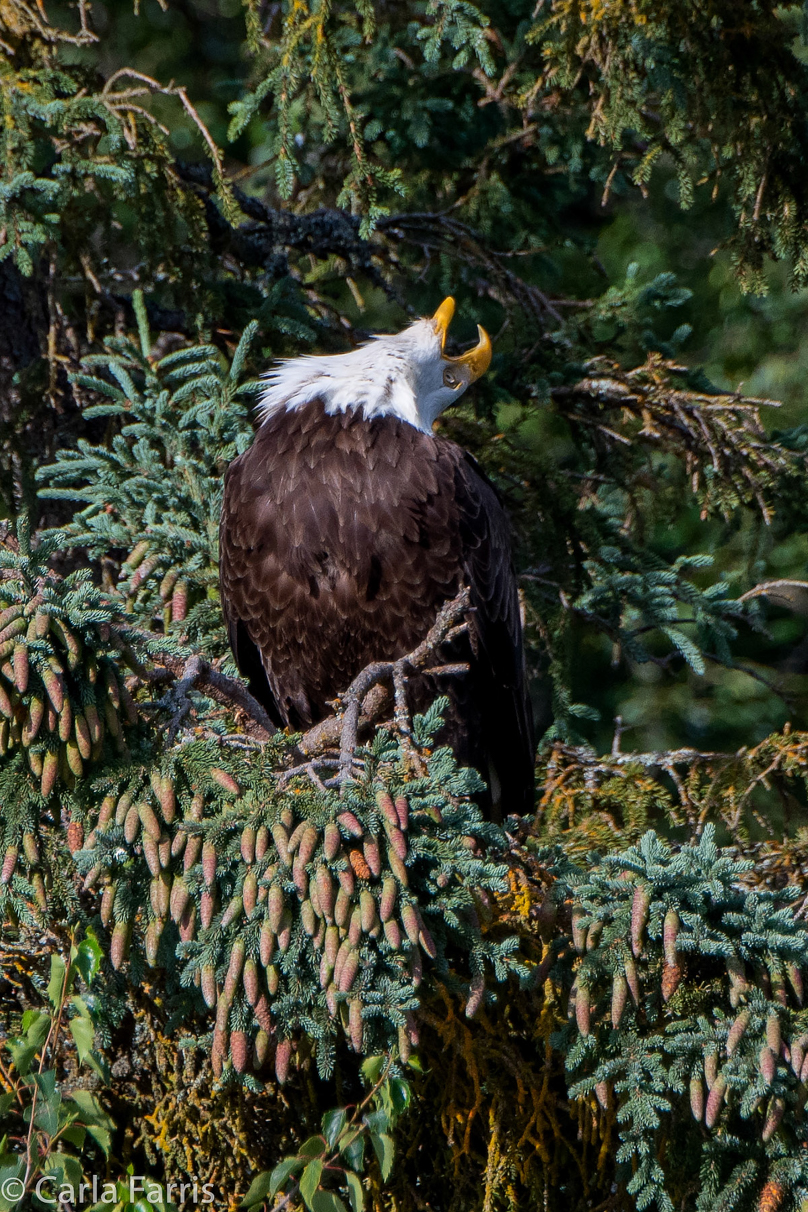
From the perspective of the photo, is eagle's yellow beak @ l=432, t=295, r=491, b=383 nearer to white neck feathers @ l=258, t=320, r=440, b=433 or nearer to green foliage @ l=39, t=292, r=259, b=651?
white neck feathers @ l=258, t=320, r=440, b=433

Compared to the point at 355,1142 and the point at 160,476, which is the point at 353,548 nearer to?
the point at 160,476

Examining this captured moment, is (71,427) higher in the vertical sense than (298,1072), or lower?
higher

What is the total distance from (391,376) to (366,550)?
683 millimetres

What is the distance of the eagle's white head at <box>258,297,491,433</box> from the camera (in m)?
3.62

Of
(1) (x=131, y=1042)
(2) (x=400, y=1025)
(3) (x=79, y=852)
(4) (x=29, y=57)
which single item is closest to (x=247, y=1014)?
(2) (x=400, y=1025)

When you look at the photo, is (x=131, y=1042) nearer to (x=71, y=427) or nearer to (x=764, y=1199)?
(x=764, y=1199)

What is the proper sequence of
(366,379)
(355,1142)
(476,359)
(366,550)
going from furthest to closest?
(476,359), (366,379), (366,550), (355,1142)

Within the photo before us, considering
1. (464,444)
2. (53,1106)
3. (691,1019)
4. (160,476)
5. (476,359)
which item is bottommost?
(691,1019)

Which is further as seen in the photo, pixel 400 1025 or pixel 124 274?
pixel 124 274

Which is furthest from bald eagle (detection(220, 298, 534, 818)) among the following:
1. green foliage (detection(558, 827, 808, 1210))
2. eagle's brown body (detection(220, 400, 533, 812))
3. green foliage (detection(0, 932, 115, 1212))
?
green foliage (detection(0, 932, 115, 1212))

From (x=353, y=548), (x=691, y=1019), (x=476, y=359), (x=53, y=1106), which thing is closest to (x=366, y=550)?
(x=353, y=548)

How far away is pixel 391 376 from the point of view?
3684 millimetres

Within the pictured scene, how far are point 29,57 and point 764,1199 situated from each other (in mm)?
3374

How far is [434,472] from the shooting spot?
3.32 meters
